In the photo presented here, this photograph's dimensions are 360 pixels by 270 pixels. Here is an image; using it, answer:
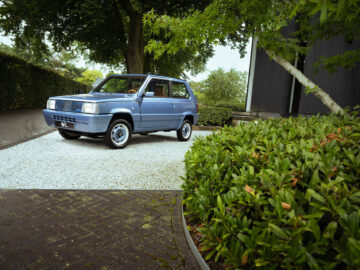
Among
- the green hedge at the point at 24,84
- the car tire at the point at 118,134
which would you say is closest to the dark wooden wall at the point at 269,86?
the car tire at the point at 118,134

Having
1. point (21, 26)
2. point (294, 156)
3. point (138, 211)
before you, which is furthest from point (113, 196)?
point (21, 26)

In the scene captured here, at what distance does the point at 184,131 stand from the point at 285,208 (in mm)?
7482

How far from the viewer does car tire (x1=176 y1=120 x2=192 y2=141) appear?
873 centimetres

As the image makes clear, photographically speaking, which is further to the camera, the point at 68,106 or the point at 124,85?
the point at 124,85

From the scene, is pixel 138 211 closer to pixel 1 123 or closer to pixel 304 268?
pixel 304 268

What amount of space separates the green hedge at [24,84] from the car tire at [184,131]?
29.5 ft

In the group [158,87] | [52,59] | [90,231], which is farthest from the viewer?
[52,59]

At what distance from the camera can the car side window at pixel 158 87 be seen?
24.4ft

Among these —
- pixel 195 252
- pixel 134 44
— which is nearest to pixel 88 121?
pixel 195 252

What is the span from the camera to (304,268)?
1.33 m

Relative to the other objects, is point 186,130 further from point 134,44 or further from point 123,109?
point 134,44

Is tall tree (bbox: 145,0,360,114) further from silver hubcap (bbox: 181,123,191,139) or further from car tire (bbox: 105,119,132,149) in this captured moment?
silver hubcap (bbox: 181,123,191,139)

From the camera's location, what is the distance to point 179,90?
8531 millimetres

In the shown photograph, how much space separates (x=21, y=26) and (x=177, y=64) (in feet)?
39.7
